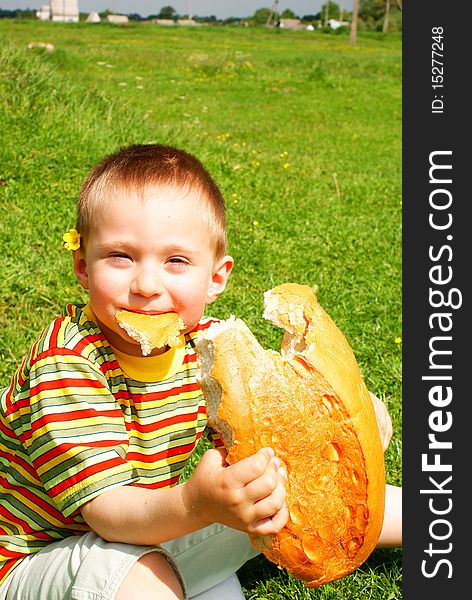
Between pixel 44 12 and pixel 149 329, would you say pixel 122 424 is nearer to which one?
pixel 149 329

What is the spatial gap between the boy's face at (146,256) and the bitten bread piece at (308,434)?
0.17 meters

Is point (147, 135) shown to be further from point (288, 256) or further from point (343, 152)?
point (343, 152)

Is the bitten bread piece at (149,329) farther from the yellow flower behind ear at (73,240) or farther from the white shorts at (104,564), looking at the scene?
the white shorts at (104,564)

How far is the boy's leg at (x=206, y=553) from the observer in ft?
7.77

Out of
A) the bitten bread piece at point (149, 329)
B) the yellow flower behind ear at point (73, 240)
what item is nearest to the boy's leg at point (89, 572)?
the bitten bread piece at point (149, 329)

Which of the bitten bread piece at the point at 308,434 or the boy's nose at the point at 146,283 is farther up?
the boy's nose at the point at 146,283

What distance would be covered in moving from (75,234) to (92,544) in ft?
2.84

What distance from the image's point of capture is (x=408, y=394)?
2.98 m

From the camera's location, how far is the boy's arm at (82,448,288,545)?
5.79 ft

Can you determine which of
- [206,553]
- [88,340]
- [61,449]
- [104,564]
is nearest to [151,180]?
[88,340]

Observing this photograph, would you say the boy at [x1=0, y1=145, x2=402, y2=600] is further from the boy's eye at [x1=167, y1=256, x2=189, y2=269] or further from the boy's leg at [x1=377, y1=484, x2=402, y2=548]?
the boy's leg at [x1=377, y1=484, x2=402, y2=548]

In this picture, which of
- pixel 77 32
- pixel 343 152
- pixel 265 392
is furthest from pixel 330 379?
pixel 77 32

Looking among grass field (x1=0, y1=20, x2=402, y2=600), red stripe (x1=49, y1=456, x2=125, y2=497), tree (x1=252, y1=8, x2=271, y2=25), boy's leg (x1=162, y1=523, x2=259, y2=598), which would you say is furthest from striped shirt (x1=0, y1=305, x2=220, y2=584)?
tree (x1=252, y1=8, x2=271, y2=25)

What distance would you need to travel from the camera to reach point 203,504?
1826mm
